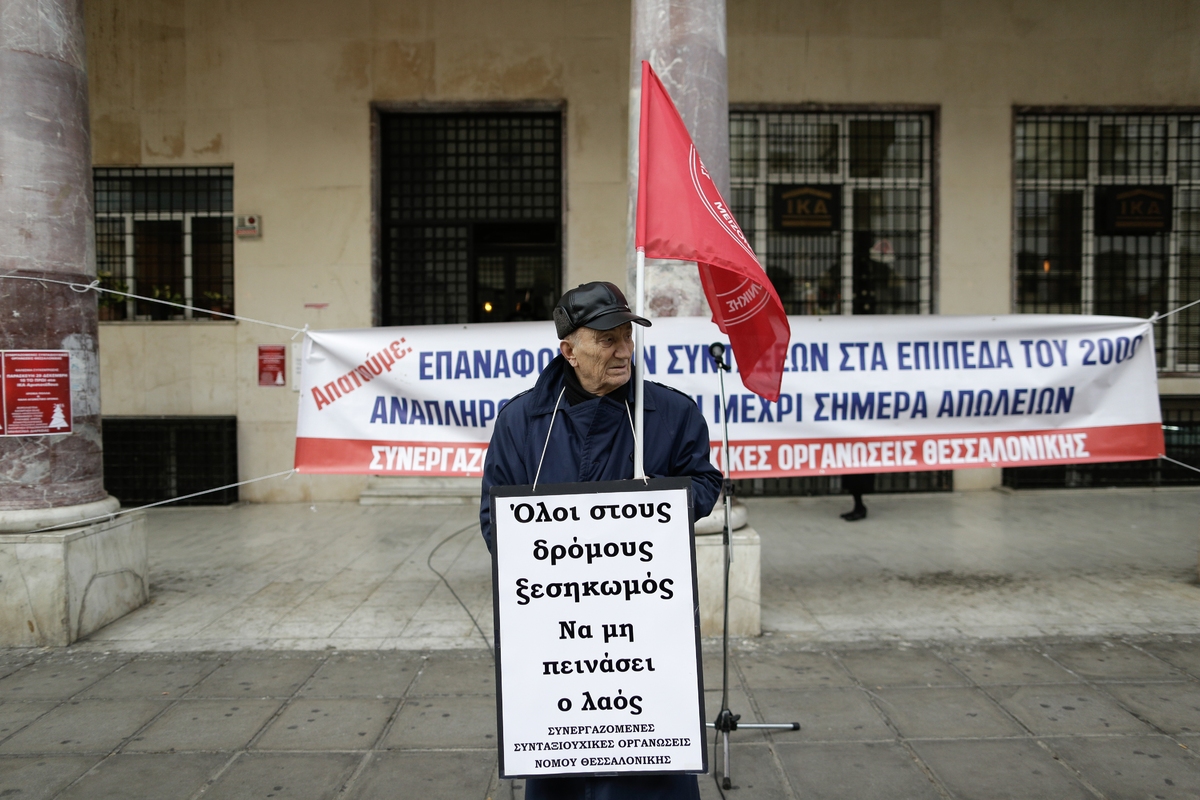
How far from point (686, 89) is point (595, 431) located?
3.27 meters

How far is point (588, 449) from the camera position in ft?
8.27

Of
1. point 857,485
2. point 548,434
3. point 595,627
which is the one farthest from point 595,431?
point 857,485

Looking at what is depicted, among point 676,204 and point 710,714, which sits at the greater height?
point 676,204

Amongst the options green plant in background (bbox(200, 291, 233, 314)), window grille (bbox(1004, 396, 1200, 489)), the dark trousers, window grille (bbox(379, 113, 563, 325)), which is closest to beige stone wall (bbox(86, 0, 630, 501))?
green plant in background (bbox(200, 291, 233, 314))

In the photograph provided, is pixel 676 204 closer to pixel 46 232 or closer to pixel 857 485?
pixel 46 232

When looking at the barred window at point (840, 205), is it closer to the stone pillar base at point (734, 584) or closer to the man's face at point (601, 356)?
the stone pillar base at point (734, 584)

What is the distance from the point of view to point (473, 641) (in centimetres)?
500

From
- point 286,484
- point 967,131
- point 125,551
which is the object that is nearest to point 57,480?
point 125,551

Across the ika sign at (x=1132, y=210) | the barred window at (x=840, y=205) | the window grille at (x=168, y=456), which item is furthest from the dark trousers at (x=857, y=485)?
the window grille at (x=168, y=456)

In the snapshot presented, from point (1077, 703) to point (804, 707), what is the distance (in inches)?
53.2

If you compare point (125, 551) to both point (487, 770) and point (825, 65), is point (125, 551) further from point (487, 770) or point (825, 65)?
point (825, 65)

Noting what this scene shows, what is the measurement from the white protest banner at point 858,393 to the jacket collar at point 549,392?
282cm

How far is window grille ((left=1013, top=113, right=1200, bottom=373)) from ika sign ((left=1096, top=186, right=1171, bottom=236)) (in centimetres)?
2

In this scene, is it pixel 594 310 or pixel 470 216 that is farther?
pixel 470 216
